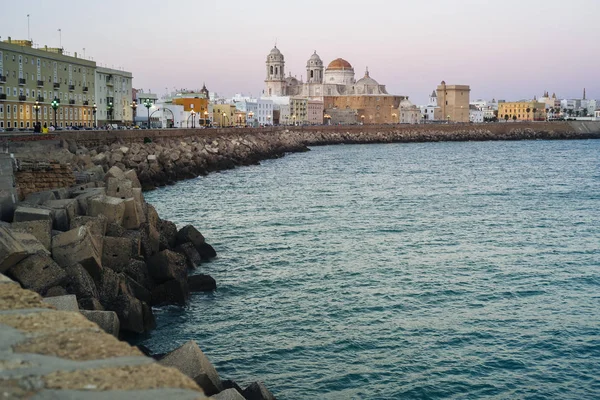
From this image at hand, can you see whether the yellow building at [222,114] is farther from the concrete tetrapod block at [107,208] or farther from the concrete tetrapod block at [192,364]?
the concrete tetrapod block at [192,364]

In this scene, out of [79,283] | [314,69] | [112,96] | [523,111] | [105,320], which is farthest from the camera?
[523,111]

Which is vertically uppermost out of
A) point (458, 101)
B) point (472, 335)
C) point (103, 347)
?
point (458, 101)

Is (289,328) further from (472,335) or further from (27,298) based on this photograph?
(27,298)

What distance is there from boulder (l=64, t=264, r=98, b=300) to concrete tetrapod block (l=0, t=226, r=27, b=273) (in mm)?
758

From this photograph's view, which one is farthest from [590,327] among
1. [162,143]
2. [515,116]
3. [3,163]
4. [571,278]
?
[515,116]

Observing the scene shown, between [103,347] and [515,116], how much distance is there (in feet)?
563

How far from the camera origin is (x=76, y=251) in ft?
35.9

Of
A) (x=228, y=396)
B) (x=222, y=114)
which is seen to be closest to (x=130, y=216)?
(x=228, y=396)

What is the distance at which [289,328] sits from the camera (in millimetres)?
12016

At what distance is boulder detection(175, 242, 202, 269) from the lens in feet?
52.1

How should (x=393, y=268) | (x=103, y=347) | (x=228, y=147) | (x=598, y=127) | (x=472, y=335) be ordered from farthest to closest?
(x=598, y=127) → (x=228, y=147) → (x=393, y=268) → (x=472, y=335) → (x=103, y=347)

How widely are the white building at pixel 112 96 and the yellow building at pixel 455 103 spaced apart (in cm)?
8934

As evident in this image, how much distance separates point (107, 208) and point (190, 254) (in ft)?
8.78

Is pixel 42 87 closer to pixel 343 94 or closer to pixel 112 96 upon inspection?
pixel 112 96
